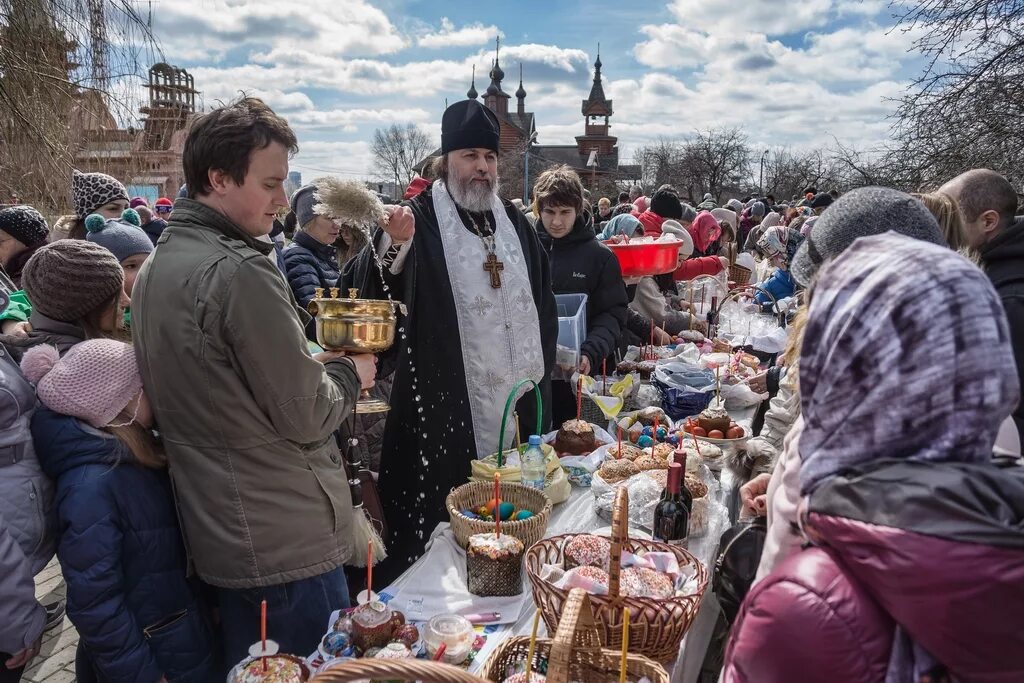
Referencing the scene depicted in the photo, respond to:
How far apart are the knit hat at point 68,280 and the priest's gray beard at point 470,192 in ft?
5.16

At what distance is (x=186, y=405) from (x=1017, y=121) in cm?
714

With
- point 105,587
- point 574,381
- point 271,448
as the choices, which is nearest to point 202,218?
point 271,448

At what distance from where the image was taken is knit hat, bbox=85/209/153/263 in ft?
10.4

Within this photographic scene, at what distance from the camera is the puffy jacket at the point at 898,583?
793 mm

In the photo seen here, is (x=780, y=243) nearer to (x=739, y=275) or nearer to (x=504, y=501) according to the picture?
(x=739, y=275)


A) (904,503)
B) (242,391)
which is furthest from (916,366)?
(242,391)

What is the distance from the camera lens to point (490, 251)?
317 centimetres

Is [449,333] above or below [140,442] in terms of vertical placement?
above

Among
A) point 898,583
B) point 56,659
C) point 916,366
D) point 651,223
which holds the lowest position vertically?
point 56,659

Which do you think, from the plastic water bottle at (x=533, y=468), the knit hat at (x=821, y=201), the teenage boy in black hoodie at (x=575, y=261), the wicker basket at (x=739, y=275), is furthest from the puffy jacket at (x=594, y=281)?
the knit hat at (x=821, y=201)

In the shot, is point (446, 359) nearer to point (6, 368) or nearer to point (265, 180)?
point (265, 180)

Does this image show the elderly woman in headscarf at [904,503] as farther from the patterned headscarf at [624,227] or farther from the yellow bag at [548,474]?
the patterned headscarf at [624,227]

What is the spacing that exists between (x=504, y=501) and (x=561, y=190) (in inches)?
103

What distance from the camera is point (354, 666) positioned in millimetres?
1125
